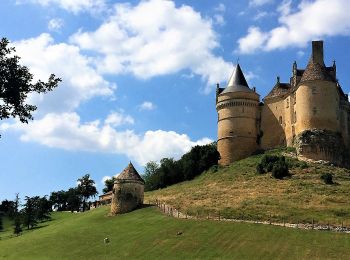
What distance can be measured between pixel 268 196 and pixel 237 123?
29715 millimetres

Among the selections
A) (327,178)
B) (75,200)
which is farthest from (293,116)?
(75,200)

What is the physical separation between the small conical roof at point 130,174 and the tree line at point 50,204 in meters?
22.5

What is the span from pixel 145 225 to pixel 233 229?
10361 millimetres

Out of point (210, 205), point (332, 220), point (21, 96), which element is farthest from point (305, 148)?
point (21, 96)

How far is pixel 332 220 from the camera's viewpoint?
50.3 metres

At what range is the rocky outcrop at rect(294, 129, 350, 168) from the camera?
8012cm

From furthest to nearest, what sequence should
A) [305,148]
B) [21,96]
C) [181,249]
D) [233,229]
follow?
1. [305,148]
2. [233,229]
3. [181,249]
4. [21,96]

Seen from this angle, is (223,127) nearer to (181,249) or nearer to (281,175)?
(281,175)

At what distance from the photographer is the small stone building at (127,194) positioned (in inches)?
2672

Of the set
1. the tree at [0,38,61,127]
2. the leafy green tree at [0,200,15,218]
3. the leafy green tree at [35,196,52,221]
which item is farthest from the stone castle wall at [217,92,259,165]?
the tree at [0,38,61,127]

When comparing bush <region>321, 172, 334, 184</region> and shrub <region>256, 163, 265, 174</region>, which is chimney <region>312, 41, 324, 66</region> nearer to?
shrub <region>256, 163, 265, 174</region>

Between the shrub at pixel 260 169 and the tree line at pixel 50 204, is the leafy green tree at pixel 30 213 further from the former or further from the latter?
the shrub at pixel 260 169

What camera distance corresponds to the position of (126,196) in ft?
225

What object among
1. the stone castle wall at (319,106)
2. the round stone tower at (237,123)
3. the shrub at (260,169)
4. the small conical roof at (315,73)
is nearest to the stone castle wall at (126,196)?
the shrub at (260,169)
